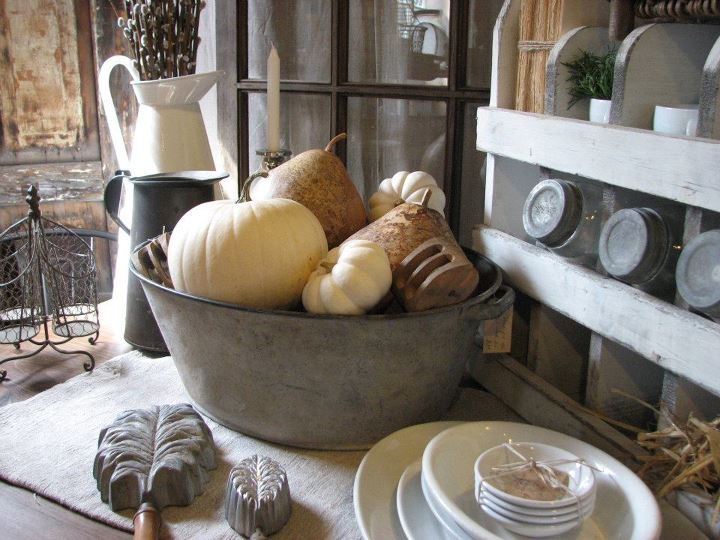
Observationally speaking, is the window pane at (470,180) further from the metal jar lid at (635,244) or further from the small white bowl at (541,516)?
the small white bowl at (541,516)

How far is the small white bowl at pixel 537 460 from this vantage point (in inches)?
22.6

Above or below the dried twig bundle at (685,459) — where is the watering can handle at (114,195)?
above

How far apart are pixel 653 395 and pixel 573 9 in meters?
0.45

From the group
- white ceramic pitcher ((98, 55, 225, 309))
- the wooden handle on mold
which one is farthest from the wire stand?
the wooden handle on mold

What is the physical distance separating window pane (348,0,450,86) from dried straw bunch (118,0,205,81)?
0.25 m

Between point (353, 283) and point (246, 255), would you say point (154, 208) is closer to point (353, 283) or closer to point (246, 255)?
point (246, 255)

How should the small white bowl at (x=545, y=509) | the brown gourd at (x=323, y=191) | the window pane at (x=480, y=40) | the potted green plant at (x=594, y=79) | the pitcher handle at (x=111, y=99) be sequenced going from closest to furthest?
the small white bowl at (x=545, y=509), the potted green plant at (x=594, y=79), the brown gourd at (x=323, y=191), the window pane at (x=480, y=40), the pitcher handle at (x=111, y=99)

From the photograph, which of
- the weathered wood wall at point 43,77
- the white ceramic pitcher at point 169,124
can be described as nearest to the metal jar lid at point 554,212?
the white ceramic pitcher at point 169,124

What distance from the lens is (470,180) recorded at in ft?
→ 3.70

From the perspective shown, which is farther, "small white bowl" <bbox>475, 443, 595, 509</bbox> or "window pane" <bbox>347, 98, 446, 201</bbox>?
"window pane" <bbox>347, 98, 446, 201</bbox>

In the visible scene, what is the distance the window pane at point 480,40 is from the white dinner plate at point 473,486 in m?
0.58

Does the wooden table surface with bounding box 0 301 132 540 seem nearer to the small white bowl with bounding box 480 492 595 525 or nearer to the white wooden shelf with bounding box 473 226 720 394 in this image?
the small white bowl with bounding box 480 492 595 525

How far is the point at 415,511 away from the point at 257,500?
145mm

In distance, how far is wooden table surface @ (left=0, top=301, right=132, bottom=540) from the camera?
688mm
